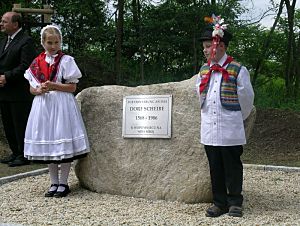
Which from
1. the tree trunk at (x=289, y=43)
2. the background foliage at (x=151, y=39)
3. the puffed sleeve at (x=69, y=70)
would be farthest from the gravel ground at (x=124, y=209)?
the tree trunk at (x=289, y=43)

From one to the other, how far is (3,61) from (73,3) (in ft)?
23.2

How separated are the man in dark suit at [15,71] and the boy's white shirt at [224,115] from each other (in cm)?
291

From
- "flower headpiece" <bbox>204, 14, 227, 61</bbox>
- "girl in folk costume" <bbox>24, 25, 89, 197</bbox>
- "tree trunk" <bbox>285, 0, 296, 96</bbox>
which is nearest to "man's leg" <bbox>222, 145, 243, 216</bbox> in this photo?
"flower headpiece" <bbox>204, 14, 227, 61</bbox>

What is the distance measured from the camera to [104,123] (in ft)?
16.9

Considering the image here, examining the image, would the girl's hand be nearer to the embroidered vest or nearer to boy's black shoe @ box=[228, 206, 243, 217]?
the embroidered vest

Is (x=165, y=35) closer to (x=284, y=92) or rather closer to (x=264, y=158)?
(x=284, y=92)

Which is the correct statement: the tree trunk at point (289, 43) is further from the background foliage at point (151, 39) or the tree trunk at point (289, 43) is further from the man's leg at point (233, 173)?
the man's leg at point (233, 173)

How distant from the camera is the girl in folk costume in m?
4.82

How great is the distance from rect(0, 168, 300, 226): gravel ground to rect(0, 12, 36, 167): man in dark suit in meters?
1.05

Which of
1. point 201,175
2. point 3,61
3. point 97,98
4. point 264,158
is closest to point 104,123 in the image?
point 97,98

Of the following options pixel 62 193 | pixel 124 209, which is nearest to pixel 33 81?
pixel 62 193

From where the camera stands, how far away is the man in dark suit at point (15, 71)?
623 cm

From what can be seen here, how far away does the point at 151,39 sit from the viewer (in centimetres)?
1266

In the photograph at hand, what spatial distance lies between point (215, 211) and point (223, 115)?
31.6 inches
